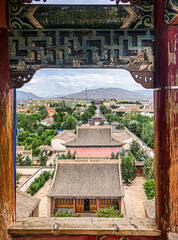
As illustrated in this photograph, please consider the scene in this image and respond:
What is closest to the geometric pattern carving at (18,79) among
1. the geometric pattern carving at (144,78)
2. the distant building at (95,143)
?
the geometric pattern carving at (144,78)

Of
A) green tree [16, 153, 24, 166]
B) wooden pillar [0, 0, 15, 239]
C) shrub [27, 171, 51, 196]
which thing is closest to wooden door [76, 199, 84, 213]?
shrub [27, 171, 51, 196]

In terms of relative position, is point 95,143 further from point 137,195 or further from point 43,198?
point 43,198

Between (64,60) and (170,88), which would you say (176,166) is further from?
(64,60)

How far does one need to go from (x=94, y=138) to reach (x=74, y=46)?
37.5 feet

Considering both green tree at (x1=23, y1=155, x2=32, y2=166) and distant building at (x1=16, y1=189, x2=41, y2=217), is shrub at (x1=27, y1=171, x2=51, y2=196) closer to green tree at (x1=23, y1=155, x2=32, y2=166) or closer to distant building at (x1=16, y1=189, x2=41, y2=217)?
green tree at (x1=23, y1=155, x2=32, y2=166)

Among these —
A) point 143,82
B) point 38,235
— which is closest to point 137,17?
point 143,82

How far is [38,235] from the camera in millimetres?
1127

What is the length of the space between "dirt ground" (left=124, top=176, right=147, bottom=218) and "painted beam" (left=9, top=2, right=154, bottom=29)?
631cm

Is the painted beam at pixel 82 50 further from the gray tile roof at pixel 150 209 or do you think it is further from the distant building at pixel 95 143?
the distant building at pixel 95 143

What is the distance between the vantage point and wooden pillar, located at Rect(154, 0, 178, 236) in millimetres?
1063

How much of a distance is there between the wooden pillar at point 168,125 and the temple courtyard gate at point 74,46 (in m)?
0.01

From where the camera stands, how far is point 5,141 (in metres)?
1.13

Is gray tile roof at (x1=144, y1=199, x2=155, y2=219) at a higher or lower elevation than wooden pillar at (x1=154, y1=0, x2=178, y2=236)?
lower

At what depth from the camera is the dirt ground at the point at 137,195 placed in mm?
6710
